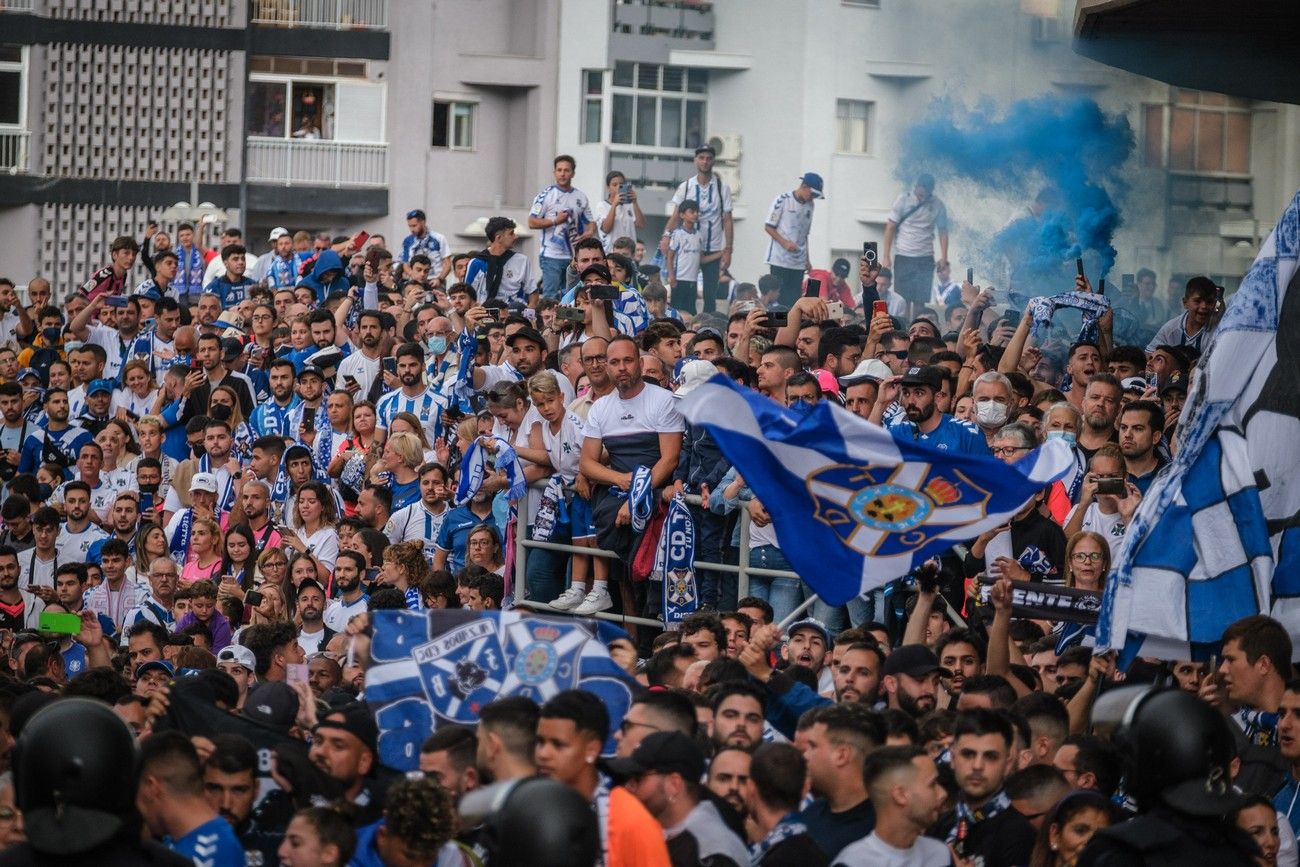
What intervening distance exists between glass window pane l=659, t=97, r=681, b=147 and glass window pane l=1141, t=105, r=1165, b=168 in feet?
70.9

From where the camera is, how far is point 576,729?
6641 millimetres

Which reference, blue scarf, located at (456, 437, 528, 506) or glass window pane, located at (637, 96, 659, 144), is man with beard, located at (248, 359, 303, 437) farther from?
glass window pane, located at (637, 96, 659, 144)

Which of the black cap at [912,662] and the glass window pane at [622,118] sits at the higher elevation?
the glass window pane at [622,118]

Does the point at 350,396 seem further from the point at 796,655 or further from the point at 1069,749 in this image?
the point at 1069,749

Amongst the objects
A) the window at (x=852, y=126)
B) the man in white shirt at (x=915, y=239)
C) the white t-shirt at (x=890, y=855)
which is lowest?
the white t-shirt at (x=890, y=855)

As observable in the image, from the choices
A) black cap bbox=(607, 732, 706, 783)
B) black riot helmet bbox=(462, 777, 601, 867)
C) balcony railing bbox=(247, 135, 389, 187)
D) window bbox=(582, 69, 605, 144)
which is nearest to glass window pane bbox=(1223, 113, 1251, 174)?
black cap bbox=(607, 732, 706, 783)

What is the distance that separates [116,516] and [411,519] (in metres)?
2.95

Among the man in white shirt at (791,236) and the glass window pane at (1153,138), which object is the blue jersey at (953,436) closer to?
the glass window pane at (1153,138)

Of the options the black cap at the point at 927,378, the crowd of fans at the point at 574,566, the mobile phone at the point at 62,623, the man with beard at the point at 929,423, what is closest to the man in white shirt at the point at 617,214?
the crowd of fans at the point at 574,566

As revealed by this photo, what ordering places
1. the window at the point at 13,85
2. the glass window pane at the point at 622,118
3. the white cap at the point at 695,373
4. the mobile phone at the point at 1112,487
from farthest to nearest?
1. the glass window pane at the point at 622,118
2. the window at the point at 13,85
3. the white cap at the point at 695,373
4. the mobile phone at the point at 1112,487

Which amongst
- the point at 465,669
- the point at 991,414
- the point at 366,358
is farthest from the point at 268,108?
the point at 465,669

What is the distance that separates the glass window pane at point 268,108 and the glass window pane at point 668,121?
7385mm

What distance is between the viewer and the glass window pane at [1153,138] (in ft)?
60.0

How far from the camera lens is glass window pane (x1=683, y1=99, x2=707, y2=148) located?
128ft
